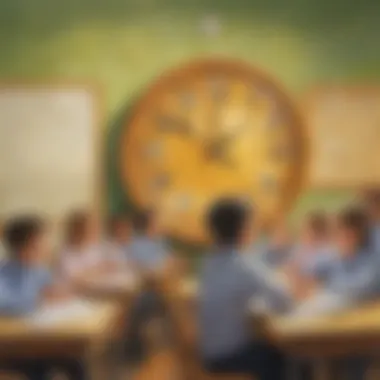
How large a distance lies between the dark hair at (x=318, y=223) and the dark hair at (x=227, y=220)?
146mm

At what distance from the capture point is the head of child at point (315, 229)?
2.63 meters

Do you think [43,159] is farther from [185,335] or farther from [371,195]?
[371,195]

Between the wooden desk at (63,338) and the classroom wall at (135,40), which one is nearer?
the wooden desk at (63,338)

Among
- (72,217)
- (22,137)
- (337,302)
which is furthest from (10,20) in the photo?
(337,302)

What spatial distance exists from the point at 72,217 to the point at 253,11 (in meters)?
0.66

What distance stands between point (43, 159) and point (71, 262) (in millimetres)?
256

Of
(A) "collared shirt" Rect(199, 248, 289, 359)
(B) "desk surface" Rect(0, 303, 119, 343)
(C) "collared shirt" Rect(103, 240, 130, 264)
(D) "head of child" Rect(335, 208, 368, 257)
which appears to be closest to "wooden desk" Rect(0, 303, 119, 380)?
(B) "desk surface" Rect(0, 303, 119, 343)

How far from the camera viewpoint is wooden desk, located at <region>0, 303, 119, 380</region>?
2.55 m

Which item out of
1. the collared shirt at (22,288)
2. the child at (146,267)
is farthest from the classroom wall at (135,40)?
the collared shirt at (22,288)

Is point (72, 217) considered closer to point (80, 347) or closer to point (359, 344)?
point (80, 347)

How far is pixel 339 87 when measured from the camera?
266cm

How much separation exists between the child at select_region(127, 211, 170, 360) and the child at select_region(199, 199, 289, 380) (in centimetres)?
11

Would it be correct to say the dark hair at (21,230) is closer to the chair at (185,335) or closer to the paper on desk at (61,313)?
the paper on desk at (61,313)

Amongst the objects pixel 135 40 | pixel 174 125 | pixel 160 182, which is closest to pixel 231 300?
pixel 160 182
